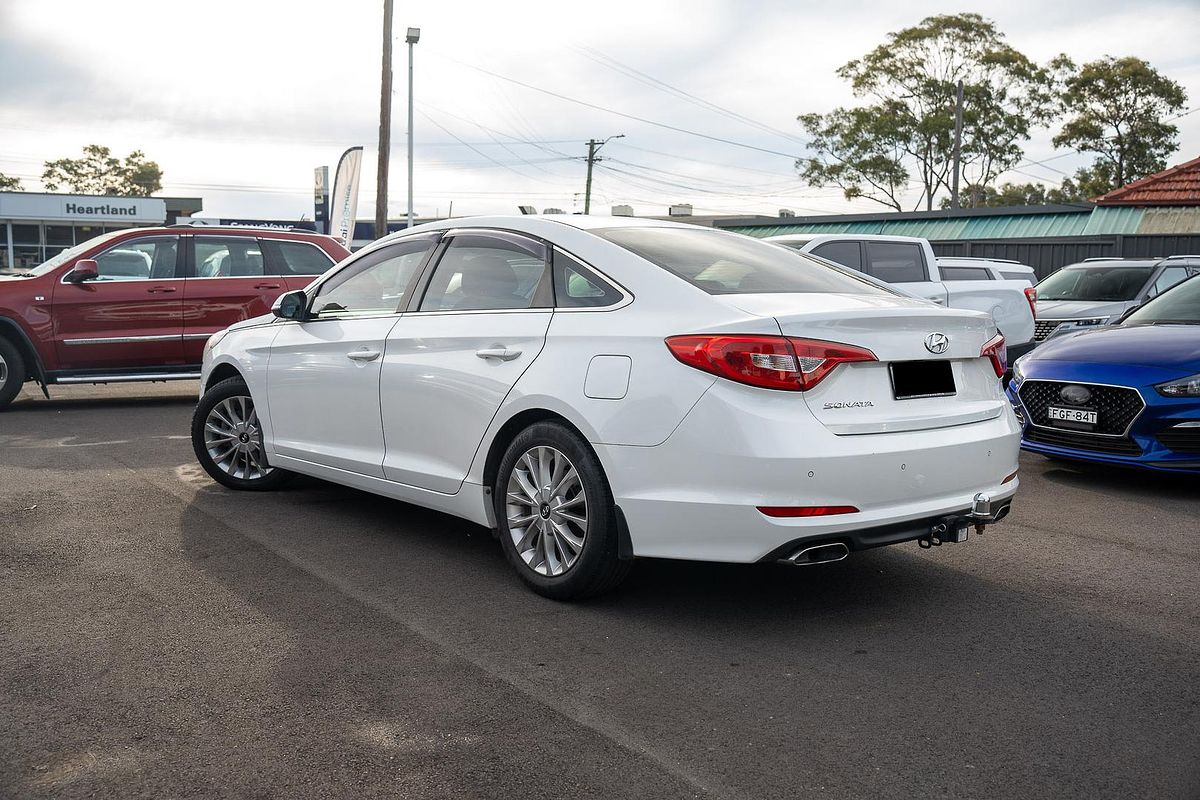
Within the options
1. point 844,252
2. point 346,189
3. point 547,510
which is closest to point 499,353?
point 547,510

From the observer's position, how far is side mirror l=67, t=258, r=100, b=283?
10867 millimetres

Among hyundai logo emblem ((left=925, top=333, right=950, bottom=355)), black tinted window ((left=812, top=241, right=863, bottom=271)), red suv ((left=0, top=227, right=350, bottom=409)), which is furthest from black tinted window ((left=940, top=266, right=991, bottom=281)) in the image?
hyundai logo emblem ((left=925, top=333, right=950, bottom=355))

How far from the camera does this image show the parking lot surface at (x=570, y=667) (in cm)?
305

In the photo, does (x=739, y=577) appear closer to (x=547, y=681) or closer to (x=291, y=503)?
(x=547, y=681)

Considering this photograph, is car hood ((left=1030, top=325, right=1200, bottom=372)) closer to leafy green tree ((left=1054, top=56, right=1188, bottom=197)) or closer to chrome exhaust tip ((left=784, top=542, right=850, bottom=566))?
chrome exhaust tip ((left=784, top=542, right=850, bottom=566))

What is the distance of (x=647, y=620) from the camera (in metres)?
4.37

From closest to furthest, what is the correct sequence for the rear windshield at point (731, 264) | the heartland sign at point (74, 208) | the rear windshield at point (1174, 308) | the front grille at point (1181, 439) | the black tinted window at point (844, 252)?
the rear windshield at point (731, 264), the front grille at point (1181, 439), the rear windshield at point (1174, 308), the black tinted window at point (844, 252), the heartland sign at point (74, 208)

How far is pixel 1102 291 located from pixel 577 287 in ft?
39.2

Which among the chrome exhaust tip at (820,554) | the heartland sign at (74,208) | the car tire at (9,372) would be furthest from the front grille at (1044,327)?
the heartland sign at (74,208)

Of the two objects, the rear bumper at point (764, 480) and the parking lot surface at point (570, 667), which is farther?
the rear bumper at point (764, 480)

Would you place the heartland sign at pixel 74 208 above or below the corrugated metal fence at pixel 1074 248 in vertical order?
below

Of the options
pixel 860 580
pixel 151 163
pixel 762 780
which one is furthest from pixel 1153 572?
pixel 151 163

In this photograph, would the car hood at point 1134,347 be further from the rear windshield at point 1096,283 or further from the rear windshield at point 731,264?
the rear windshield at point 1096,283

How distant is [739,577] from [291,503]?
2.85m
